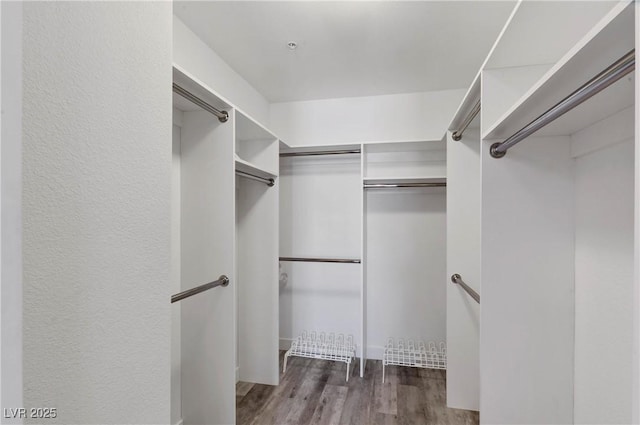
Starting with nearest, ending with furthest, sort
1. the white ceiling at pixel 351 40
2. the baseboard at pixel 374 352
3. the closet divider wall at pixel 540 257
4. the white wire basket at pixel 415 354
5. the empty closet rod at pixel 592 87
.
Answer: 1. the empty closet rod at pixel 592 87
2. the closet divider wall at pixel 540 257
3. the white ceiling at pixel 351 40
4. the white wire basket at pixel 415 354
5. the baseboard at pixel 374 352

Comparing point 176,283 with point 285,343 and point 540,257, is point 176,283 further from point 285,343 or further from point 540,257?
point 540,257

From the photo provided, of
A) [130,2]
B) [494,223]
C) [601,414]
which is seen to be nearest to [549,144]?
[494,223]

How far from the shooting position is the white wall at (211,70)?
1.72m

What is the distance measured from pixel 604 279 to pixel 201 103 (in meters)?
1.91

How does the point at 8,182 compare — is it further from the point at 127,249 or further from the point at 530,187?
the point at 530,187

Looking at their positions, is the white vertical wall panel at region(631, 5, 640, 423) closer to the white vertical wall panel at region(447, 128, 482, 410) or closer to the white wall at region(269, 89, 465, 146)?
the white vertical wall panel at region(447, 128, 482, 410)

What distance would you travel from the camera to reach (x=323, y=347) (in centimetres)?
269

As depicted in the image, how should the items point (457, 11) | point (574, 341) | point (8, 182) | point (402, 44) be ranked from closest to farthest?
1. point (8, 182)
2. point (574, 341)
3. point (457, 11)
4. point (402, 44)

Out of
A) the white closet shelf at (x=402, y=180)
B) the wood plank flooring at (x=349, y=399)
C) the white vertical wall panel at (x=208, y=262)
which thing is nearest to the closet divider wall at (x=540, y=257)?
the wood plank flooring at (x=349, y=399)

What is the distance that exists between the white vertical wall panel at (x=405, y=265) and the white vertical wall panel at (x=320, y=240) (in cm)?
15

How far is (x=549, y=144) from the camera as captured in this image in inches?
52.9

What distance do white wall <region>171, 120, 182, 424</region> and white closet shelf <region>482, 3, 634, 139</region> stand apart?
1609 millimetres

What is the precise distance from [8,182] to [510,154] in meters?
1.65

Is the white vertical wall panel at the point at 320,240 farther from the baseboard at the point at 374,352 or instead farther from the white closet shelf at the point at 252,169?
the white closet shelf at the point at 252,169
